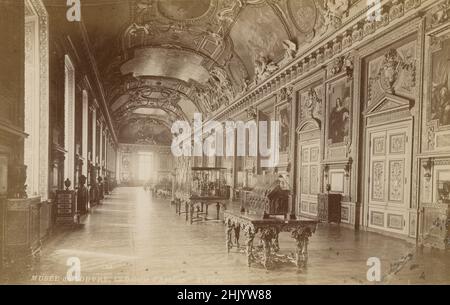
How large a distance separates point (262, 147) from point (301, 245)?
12.1 m

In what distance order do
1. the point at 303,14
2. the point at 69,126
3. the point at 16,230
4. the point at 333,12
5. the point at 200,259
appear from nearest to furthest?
the point at 16,230
the point at 200,259
the point at 333,12
the point at 69,126
the point at 303,14

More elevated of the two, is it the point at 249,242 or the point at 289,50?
the point at 289,50

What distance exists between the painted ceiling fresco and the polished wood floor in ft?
20.4

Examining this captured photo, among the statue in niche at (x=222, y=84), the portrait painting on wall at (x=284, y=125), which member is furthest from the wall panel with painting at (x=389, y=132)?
the statue in niche at (x=222, y=84)

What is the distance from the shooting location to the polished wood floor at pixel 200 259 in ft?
16.2

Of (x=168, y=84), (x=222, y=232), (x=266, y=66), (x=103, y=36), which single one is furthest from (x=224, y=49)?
(x=222, y=232)

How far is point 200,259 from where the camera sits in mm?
6055

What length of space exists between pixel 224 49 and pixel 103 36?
17.7 ft

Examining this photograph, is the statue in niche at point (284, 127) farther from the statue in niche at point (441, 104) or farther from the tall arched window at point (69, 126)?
the tall arched window at point (69, 126)

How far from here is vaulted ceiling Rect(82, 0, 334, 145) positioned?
13.2 m

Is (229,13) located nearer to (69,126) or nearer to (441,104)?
(69,126)

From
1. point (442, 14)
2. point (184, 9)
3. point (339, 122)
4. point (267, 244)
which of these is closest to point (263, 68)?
point (184, 9)

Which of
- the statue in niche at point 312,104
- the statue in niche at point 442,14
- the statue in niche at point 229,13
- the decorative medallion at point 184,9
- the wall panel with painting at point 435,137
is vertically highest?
the decorative medallion at point 184,9

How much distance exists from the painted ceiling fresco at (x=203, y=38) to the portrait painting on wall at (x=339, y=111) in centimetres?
180
